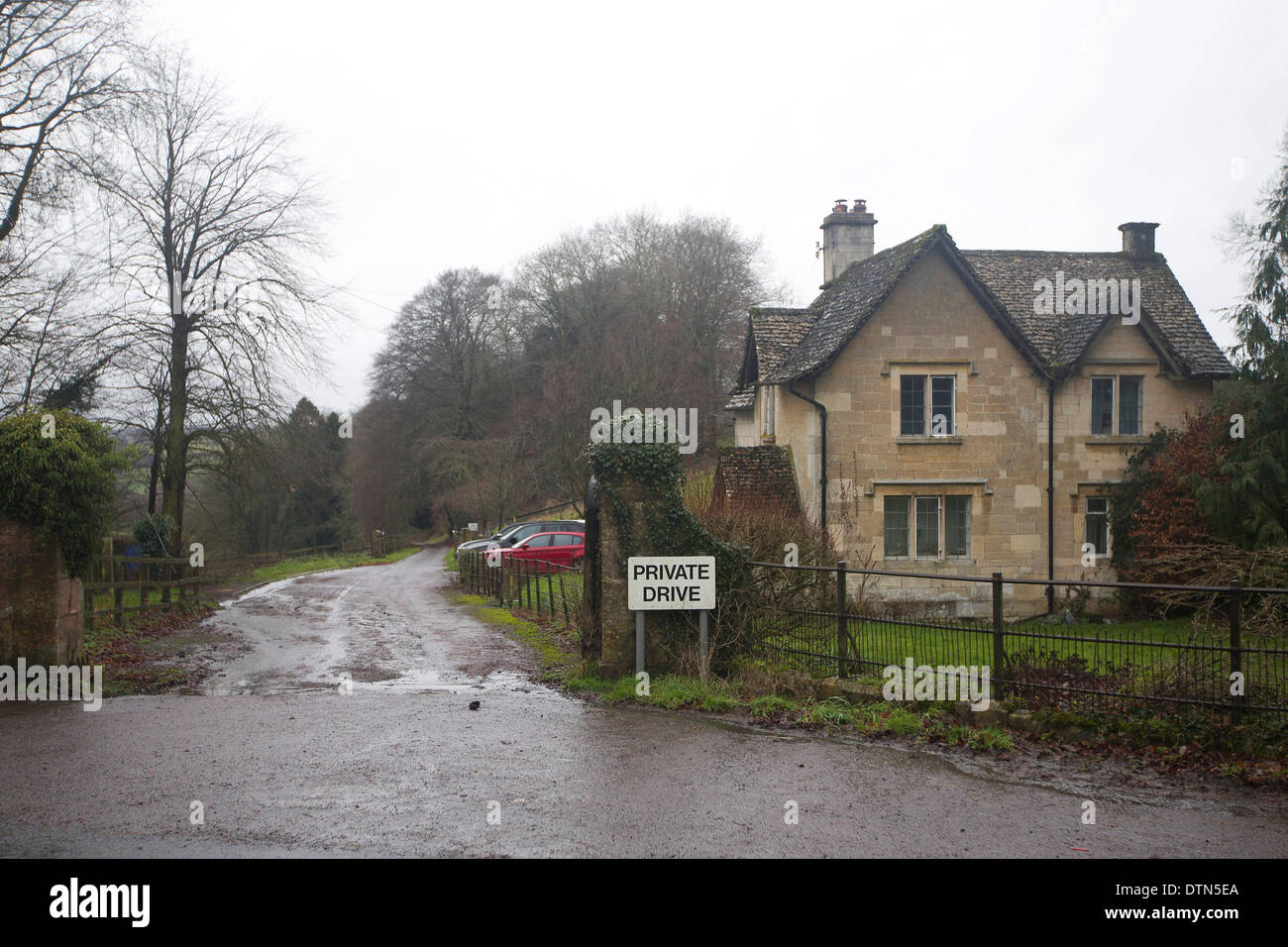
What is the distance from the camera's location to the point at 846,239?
2666 cm

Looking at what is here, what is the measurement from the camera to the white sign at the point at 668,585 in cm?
1073

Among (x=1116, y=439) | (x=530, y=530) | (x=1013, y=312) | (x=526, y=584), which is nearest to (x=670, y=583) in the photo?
(x=526, y=584)

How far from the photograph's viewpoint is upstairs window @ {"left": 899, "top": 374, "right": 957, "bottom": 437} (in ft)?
72.8

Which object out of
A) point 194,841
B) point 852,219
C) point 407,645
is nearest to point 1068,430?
point 852,219

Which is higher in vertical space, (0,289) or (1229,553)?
(0,289)

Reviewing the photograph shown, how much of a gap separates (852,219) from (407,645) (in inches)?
681

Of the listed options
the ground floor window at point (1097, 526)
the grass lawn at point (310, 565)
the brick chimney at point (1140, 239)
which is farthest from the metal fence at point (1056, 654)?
the grass lawn at point (310, 565)

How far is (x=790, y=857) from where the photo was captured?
5816mm

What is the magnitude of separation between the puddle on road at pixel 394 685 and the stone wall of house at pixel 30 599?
171 centimetres

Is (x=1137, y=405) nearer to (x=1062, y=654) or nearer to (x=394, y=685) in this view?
(x=1062, y=654)
